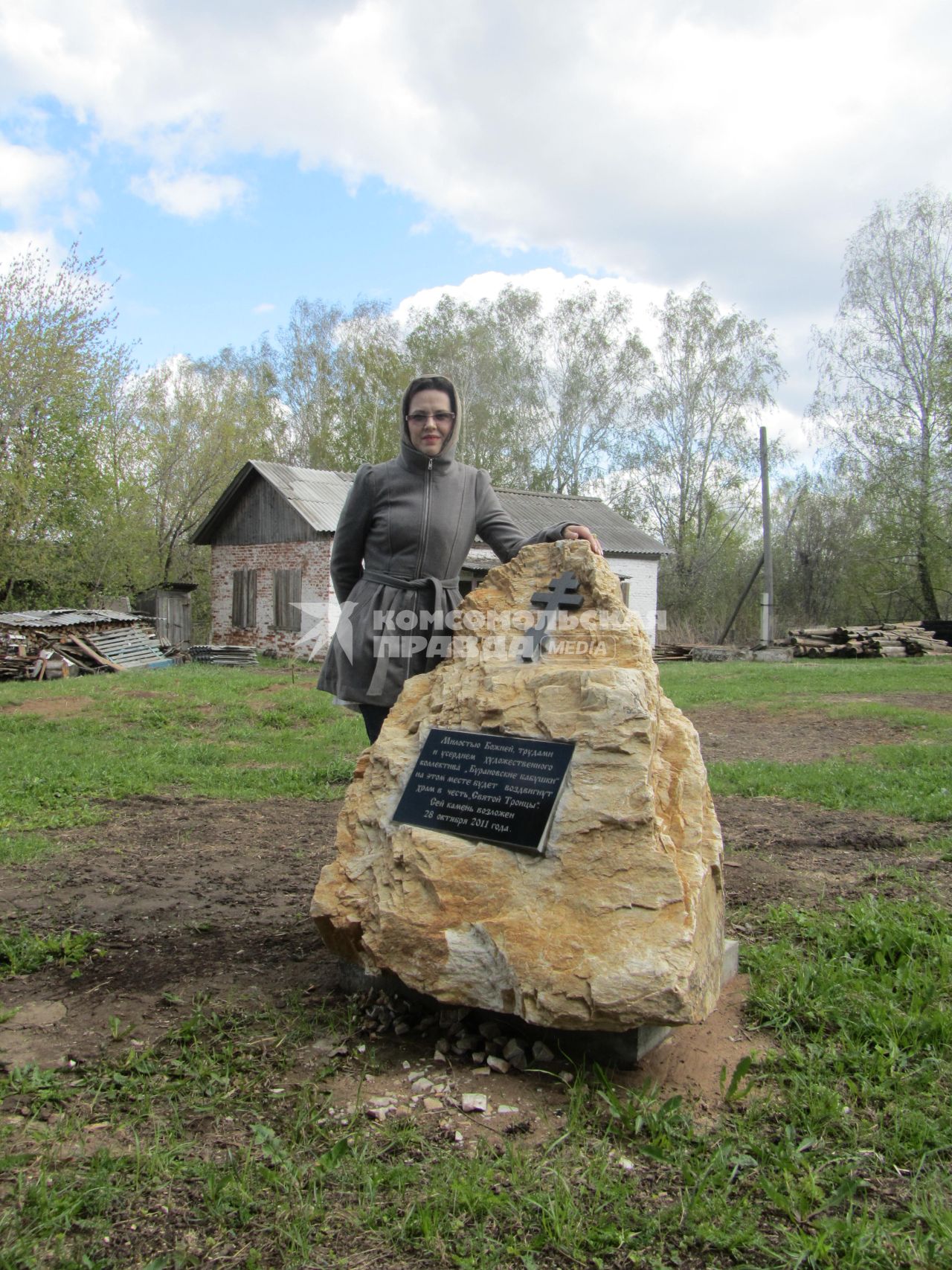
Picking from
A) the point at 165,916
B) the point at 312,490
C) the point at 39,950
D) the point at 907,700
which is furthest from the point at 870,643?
the point at 39,950

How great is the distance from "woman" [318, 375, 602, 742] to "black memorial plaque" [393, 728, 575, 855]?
513mm

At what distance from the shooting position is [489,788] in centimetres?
304

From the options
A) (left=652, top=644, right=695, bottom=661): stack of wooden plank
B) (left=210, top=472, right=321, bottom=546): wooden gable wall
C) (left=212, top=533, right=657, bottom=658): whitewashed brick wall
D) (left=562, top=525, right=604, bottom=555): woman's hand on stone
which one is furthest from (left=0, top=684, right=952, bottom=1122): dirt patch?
(left=652, top=644, right=695, bottom=661): stack of wooden plank

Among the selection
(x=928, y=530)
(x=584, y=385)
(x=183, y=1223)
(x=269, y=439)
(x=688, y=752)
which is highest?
(x=584, y=385)

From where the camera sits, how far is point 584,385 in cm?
3372

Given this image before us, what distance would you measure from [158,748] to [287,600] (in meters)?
11.8

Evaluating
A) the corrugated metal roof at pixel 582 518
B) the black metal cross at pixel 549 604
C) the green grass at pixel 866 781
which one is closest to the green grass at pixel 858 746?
the green grass at pixel 866 781

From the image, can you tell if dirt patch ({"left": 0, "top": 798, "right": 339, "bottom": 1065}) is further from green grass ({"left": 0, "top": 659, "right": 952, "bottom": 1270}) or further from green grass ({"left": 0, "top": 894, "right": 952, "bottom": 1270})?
green grass ({"left": 0, "top": 894, "right": 952, "bottom": 1270})

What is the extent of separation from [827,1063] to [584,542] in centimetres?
194

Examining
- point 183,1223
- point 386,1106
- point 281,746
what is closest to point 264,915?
point 386,1106

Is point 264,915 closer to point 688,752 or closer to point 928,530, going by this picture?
point 688,752

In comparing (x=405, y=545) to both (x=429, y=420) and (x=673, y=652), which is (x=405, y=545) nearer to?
(x=429, y=420)

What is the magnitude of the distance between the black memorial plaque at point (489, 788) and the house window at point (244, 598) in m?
18.2

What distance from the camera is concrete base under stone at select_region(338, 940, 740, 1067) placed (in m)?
2.70
